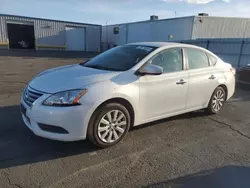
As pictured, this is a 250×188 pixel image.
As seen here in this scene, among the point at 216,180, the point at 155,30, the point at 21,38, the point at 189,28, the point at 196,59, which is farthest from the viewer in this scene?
the point at 21,38

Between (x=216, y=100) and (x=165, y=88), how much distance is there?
1873 mm

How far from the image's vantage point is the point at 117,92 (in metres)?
3.27

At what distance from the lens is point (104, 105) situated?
3.22 meters

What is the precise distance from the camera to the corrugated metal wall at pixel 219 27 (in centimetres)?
2498

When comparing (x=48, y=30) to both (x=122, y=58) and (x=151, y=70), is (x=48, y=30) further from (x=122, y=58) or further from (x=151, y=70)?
(x=151, y=70)

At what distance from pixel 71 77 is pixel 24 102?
832 millimetres

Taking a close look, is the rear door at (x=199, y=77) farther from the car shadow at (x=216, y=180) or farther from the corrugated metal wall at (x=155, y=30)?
the corrugated metal wall at (x=155, y=30)

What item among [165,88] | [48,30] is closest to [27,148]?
A: [165,88]

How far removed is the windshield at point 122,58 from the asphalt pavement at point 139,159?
49.1 inches

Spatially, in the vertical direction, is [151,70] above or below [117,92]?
above

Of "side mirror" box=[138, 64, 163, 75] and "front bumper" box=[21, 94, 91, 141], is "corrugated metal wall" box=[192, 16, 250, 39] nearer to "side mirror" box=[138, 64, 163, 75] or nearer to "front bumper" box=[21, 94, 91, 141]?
"side mirror" box=[138, 64, 163, 75]

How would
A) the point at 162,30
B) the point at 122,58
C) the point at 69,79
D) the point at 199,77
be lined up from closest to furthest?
the point at 69,79, the point at 122,58, the point at 199,77, the point at 162,30

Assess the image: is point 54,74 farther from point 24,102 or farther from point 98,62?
point 98,62

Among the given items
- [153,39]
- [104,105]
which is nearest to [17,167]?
[104,105]
